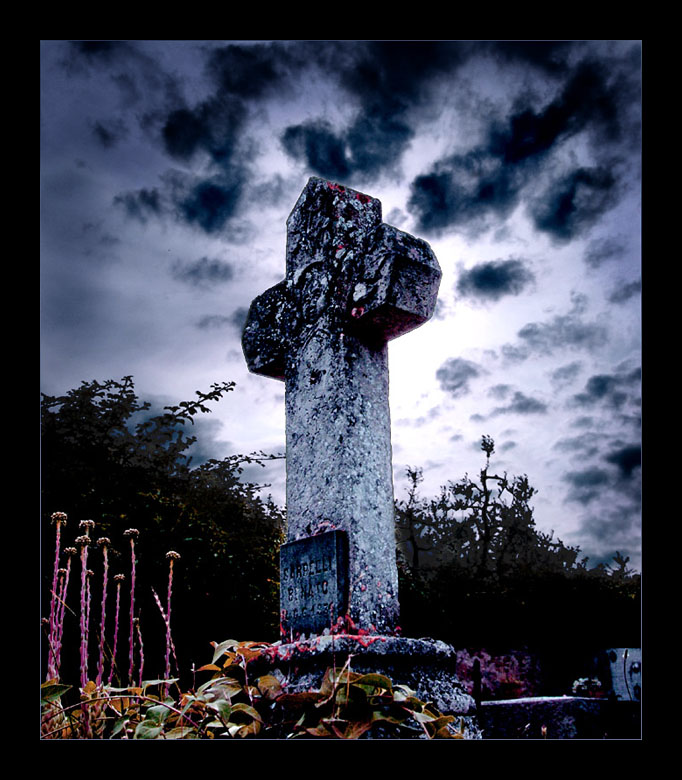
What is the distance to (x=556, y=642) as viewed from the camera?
30.3 feet

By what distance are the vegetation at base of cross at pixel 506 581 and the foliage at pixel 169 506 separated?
2.51m

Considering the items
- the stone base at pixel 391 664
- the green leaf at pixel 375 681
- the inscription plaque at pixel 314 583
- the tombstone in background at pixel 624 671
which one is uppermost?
the inscription plaque at pixel 314 583

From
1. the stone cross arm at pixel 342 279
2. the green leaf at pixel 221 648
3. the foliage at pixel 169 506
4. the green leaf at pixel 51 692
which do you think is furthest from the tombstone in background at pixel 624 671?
the green leaf at pixel 51 692

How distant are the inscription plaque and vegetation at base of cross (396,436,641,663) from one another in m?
4.61

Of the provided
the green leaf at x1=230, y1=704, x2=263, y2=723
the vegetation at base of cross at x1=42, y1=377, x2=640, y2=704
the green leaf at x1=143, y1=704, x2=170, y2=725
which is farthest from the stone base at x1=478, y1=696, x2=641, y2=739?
the green leaf at x1=143, y1=704, x2=170, y2=725

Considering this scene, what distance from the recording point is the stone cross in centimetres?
304

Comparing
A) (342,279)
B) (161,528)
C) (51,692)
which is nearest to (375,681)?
(51,692)

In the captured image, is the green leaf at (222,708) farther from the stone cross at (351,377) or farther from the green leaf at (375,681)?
the stone cross at (351,377)

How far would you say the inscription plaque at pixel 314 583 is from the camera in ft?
9.60

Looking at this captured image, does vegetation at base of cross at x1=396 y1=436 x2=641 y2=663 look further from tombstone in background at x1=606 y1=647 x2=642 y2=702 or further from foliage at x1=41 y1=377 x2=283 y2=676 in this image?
foliage at x1=41 y1=377 x2=283 y2=676

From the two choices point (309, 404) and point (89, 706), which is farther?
point (309, 404)
